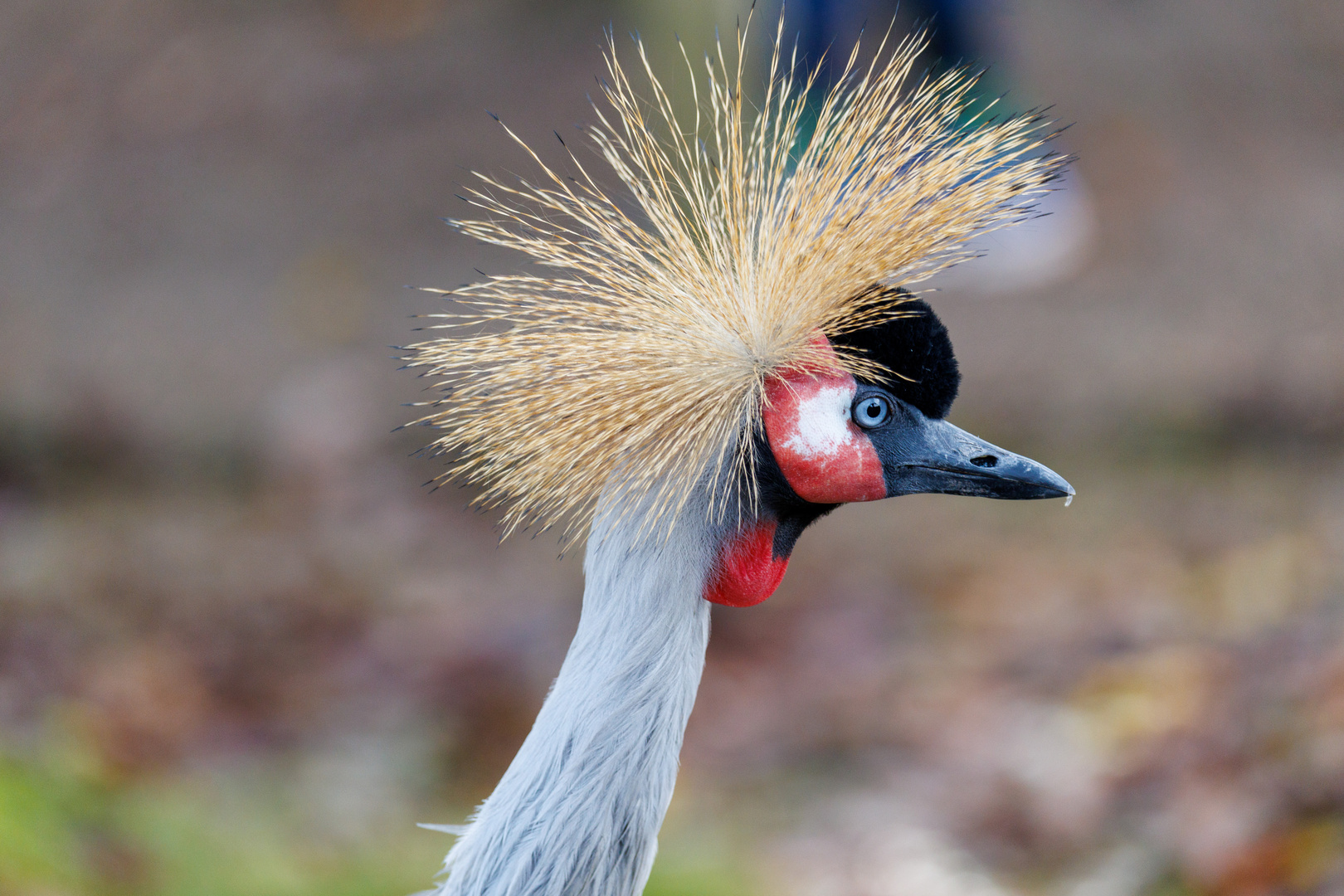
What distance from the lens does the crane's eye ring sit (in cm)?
132

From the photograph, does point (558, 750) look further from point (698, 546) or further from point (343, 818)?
point (343, 818)

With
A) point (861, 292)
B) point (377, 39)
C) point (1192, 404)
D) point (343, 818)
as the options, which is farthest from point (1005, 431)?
point (377, 39)

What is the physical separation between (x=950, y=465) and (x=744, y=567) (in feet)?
0.87

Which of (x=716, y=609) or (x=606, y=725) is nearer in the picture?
(x=606, y=725)

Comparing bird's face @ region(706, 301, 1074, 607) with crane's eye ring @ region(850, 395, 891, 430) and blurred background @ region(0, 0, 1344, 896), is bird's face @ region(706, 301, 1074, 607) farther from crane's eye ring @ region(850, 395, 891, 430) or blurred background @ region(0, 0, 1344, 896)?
blurred background @ region(0, 0, 1344, 896)

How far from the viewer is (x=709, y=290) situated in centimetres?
131

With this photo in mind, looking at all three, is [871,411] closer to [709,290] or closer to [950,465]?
[950,465]

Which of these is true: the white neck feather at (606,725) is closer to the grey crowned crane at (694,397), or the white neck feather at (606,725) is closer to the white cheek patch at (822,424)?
the grey crowned crane at (694,397)

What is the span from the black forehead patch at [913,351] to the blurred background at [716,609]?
1.56 meters

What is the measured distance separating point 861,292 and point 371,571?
8.73ft

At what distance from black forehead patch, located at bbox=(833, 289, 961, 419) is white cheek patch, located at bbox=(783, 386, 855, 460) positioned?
1.7 inches

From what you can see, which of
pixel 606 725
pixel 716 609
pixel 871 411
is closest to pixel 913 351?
pixel 871 411

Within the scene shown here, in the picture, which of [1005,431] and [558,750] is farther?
[1005,431]

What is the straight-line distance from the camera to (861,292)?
1.28m
